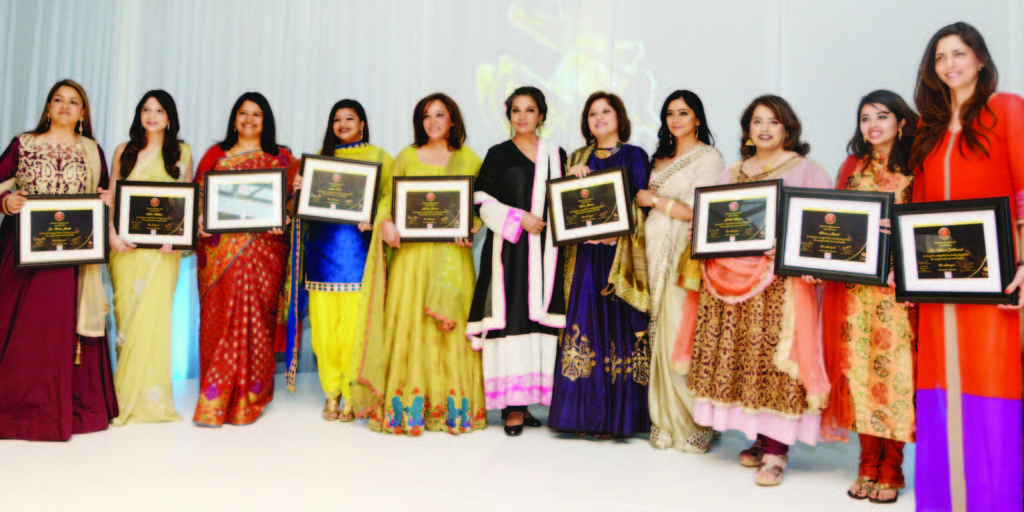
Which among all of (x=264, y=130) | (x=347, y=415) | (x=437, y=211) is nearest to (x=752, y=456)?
(x=437, y=211)

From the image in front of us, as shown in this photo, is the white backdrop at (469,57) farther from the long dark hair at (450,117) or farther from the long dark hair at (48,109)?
the long dark hair at (48,109)

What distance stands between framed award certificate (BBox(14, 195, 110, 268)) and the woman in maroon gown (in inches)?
2.2

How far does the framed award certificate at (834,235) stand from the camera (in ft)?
8.52

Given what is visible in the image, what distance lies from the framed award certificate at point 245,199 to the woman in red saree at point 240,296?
84 millimetres

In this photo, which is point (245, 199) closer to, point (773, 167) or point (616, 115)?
point (616, 115)

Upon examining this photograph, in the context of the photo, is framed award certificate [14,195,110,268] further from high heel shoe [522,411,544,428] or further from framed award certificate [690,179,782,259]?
framed award certificate [690,179,782,259]

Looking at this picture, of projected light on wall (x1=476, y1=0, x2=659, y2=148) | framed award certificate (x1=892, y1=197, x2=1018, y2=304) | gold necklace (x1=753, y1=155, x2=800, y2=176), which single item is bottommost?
framed award certificate (x1=892, y1=197, x2=1018, y2=304)

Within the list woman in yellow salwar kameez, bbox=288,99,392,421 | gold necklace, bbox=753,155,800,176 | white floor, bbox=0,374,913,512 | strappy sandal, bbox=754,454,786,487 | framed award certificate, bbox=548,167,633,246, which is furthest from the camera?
woman in yellow salwar kameez, bbox=288,99,392,421

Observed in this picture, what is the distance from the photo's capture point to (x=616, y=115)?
3.55 m

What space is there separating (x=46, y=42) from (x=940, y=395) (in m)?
5.78

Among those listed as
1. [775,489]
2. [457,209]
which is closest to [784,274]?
[775,489]

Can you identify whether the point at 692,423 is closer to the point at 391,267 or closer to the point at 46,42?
the point at 391,267

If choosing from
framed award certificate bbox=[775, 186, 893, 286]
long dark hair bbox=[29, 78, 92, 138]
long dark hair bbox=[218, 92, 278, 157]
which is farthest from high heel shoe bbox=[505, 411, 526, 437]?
long dark hair bbox=[29, 78, 92, 138]

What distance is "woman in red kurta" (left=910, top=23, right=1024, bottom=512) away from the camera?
2293mm
